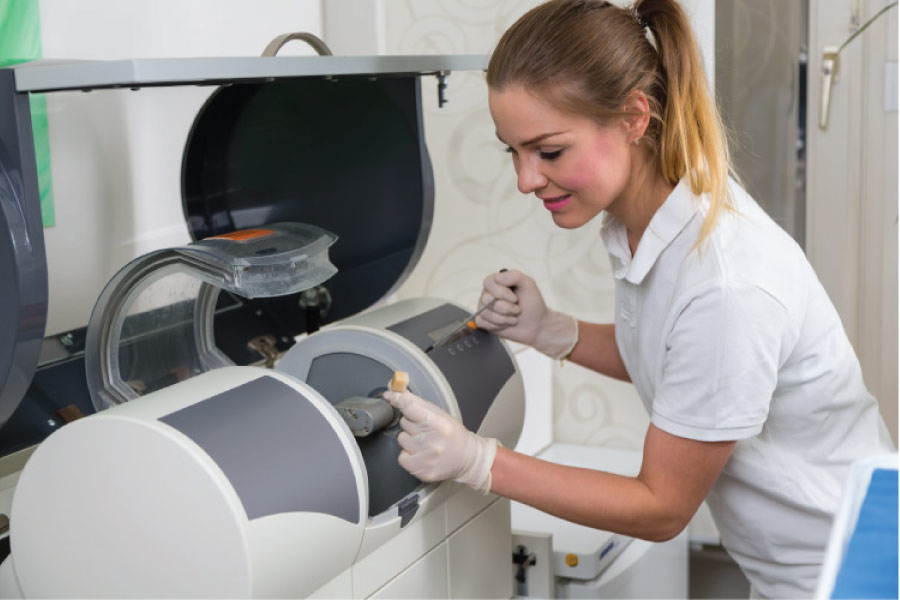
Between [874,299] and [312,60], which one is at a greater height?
[312,60]

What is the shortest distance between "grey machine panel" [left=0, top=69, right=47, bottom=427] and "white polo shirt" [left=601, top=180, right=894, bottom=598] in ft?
2.27

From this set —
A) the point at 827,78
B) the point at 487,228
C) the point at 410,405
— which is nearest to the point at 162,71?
the point at 410,405

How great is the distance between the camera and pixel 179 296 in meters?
1.28

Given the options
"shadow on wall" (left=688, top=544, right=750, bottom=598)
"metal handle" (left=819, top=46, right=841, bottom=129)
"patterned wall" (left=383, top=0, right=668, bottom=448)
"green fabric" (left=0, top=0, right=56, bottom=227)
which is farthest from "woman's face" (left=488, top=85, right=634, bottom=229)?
"shadow on wall" (left=688, top=544, right=750, bottom=598)

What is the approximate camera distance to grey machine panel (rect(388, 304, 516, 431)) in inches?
50.1

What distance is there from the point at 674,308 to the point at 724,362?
0.29ft

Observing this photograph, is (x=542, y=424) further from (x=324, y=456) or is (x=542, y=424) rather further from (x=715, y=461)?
(x=324, y=456)

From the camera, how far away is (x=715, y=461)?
1206 mm

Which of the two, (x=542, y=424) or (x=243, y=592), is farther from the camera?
(x=542, y=424)

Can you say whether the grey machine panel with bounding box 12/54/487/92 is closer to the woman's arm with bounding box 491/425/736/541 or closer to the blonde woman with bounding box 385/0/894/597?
the blonde woman with bounding box 385/0/894/597

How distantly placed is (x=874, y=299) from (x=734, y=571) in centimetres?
80

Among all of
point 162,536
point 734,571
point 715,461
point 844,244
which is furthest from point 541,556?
point 844,244

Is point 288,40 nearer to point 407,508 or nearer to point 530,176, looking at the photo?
point 530,176

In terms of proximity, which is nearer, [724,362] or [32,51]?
[724,362]
